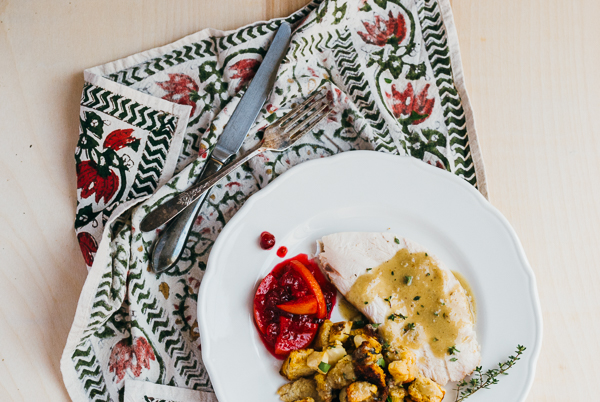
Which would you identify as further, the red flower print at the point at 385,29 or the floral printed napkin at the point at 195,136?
the red flower print at the point at 385,29

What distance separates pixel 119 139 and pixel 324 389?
5.25 ft

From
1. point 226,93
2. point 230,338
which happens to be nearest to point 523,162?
point 226,93

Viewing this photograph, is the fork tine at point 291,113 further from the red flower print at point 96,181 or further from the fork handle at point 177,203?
the red flower print at point 96,181

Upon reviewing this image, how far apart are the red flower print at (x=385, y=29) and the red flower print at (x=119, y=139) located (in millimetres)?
1351

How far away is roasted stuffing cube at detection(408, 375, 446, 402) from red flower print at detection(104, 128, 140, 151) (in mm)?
1815

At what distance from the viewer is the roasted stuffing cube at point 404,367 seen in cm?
203

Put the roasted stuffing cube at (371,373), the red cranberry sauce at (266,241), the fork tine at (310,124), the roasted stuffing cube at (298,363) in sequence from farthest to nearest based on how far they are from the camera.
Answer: the fork tine at (310,124), the red cranberry sauce at (266,241), the roasted stuffing cube at (298,363), the roasted stuffing cube at (371,373)

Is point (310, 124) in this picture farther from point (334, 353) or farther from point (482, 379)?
point (482, 379)

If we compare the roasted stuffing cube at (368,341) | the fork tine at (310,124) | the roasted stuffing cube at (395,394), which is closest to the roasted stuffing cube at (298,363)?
the roasted stuffing cube at (368,341)

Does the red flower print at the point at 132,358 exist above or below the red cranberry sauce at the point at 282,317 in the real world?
below

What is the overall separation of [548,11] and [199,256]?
239 centimetres

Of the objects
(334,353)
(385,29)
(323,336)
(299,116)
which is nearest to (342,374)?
(334,353)

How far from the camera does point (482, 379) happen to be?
2.24m

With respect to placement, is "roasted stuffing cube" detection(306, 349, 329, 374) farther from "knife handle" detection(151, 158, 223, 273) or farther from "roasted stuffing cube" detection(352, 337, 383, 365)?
"knife handle" detection(151, 158, 223, 273)
